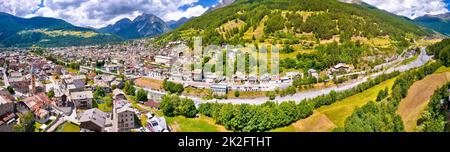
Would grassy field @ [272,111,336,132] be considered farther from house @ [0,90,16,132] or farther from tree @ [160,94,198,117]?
house @ [0,90,16,132]

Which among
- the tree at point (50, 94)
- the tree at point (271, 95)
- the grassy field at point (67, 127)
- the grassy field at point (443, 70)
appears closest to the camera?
the grassy field at point (67, 127)

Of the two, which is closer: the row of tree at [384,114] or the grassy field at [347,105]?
the row of tree at [384,114]

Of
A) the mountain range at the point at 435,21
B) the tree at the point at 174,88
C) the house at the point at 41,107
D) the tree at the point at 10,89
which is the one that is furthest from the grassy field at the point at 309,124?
the mountain range at the point at 435,21

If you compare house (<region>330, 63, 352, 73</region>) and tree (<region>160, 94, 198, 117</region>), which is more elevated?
house (<region>330, 63, 352, 73</region>)

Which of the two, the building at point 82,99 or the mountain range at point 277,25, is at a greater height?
the mountain range at point 277,25

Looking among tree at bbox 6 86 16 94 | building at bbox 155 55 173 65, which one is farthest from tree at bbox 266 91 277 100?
building at bbox 155 55 173 65

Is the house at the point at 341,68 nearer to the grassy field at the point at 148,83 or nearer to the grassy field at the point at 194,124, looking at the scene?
the grassy field at the point at 148,83
